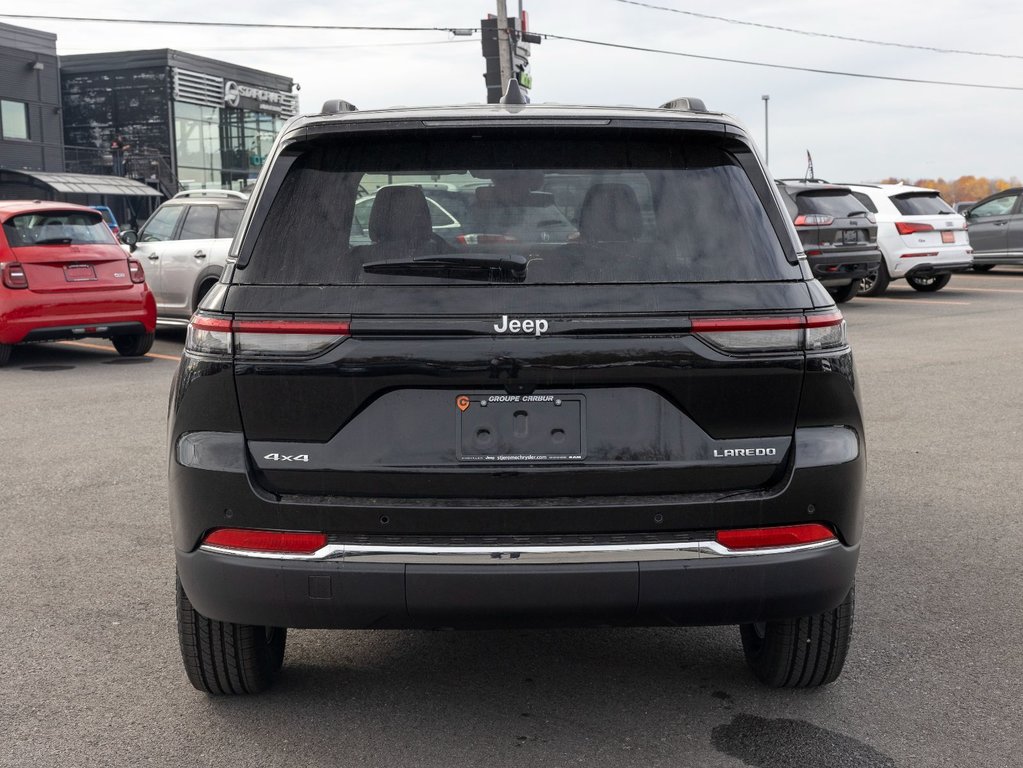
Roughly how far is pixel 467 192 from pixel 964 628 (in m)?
2.46

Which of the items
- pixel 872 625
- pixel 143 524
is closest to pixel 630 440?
pixel 872 625

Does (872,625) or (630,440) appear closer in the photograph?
(630,440)

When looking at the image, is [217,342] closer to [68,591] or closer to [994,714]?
[68,591]

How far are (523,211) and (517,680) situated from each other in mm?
1567

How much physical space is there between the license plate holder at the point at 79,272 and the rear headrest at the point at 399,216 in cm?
992

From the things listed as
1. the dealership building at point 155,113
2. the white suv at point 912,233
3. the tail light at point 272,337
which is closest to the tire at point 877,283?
the white suv at point 912,233

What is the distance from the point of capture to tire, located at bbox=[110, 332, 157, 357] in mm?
13047

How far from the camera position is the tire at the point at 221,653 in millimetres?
3512

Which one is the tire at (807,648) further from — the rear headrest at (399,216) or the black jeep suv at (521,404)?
the rear headrest at (399,216)

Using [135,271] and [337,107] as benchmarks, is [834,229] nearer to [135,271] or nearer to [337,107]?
[135,271]

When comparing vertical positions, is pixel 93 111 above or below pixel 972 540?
above

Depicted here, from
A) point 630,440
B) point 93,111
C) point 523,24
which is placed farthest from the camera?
point 93,111

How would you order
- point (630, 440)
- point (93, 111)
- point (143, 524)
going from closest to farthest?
1. point (630, 440)
2. point (143, 524)
3. point (93, 111)

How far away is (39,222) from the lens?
12.3 m
